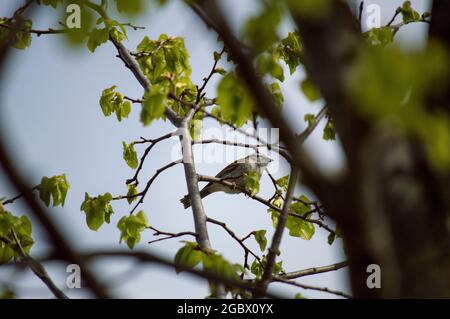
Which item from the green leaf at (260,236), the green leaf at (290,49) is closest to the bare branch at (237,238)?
the green leaf at (260,236)

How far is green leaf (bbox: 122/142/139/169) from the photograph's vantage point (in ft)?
18.7

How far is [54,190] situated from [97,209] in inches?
21.4

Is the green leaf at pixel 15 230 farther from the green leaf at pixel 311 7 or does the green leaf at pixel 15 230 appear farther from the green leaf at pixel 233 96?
the green leaf at pixel 311 7

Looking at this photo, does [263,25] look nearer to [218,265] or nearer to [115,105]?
[218,265]

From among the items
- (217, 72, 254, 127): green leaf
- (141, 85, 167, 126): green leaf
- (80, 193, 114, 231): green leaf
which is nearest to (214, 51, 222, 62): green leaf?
(80, 193, 114, 231): green leaf

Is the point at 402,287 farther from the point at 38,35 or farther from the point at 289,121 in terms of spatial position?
the point at 38,35

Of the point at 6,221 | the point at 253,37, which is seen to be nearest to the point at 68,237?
the point at 253,37

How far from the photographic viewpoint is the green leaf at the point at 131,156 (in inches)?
224

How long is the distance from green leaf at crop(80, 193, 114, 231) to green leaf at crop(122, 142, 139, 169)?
700 millimetres

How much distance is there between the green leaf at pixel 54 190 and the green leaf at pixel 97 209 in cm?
41

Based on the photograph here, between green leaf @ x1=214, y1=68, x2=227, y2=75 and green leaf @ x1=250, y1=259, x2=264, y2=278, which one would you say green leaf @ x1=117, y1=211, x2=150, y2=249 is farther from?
green leaf @ x1=214, y1=68, x2=227, y2=75

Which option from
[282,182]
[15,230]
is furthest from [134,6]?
[282,182]

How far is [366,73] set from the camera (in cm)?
145

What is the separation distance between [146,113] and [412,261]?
5.77 feet
